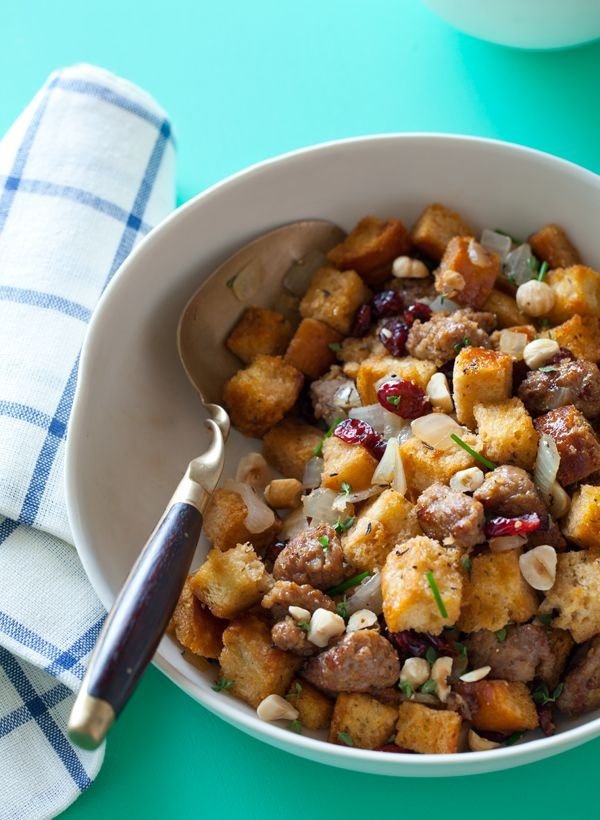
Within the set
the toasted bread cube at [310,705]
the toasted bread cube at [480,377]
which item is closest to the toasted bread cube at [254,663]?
the toasted bread cube at [310,705]

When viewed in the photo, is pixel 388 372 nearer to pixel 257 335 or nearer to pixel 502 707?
pixel 257 335

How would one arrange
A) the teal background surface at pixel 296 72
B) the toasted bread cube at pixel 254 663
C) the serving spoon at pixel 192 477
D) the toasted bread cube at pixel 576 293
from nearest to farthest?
the serving spoon at pixel 192 477
the toasted bread cube at pixel 254 663
the toasted bread cube at pixel 576 293
the teal background surface at pixel 296 72

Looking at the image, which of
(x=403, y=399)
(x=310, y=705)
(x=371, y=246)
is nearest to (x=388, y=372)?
(x=403, y=399)

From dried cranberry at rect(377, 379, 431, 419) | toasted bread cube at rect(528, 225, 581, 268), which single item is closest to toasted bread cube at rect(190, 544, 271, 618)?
dried cranberry at rect(377, 379, 431, 419)

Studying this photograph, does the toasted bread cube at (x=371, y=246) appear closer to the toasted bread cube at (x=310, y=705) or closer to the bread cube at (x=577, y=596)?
the bread cube at (x=577, y=596)

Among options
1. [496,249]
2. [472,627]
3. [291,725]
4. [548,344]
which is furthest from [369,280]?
[291,725]

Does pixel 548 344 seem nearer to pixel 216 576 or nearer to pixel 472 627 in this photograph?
pixel 472 627
